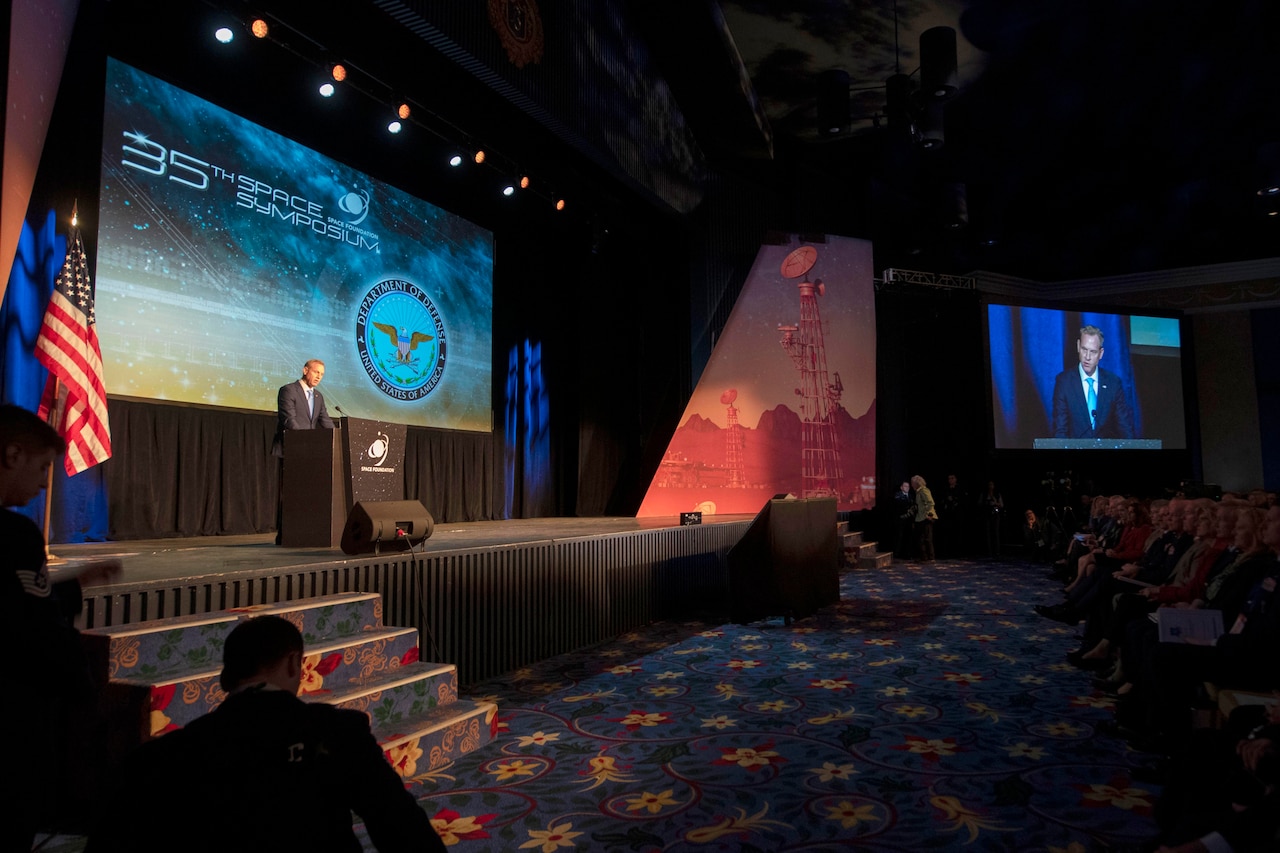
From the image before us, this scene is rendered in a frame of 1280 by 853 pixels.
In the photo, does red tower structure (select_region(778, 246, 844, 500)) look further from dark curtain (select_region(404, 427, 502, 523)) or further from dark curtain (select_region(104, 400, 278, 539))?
dark curtain (select_region(104, 400, 278, 539))

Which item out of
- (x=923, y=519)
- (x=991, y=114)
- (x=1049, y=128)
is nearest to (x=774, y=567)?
(x=923, y=519)

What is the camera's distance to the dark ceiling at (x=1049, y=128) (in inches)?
316

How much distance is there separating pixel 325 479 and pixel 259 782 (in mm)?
3370

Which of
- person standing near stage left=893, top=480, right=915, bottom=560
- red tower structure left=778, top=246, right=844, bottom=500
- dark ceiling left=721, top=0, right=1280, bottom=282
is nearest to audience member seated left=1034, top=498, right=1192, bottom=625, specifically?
dark ceiling left=721, top=0, right=1280, bottom=282

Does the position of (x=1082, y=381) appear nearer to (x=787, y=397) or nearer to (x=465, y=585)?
(x=787, y=397)

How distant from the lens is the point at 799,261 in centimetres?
1152

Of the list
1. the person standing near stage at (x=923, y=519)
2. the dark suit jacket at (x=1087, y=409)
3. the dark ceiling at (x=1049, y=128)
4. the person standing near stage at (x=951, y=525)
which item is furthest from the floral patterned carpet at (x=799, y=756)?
the dark suit jacket at (x=1087, y=409)

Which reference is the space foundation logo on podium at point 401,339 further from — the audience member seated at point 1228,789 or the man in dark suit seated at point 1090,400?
the man in dark suit seated at point 1090,400

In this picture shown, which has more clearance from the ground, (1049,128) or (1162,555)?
(1049,128)

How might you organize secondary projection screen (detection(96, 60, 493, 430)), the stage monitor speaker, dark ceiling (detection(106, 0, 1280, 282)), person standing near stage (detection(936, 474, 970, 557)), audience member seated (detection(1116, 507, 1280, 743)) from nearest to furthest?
audience member seated (detection(1116, 507, 1280, 743)) < the stage monitor speaker < secondary projection screen (detection(96, 60, 493, 430)) < dark ceiling (detection(106, 0, 1280, 282)) < person standing near stage (detection(936, 474, 970, 557))

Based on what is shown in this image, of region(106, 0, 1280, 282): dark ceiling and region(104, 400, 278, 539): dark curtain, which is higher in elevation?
region(106, 0, 1280, 282): dark ceiling

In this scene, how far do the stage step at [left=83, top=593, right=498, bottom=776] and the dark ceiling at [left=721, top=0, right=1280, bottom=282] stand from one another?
24.3 feet

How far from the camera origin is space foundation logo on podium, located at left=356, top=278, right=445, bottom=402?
26.0ft

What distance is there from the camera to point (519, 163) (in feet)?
28.1
